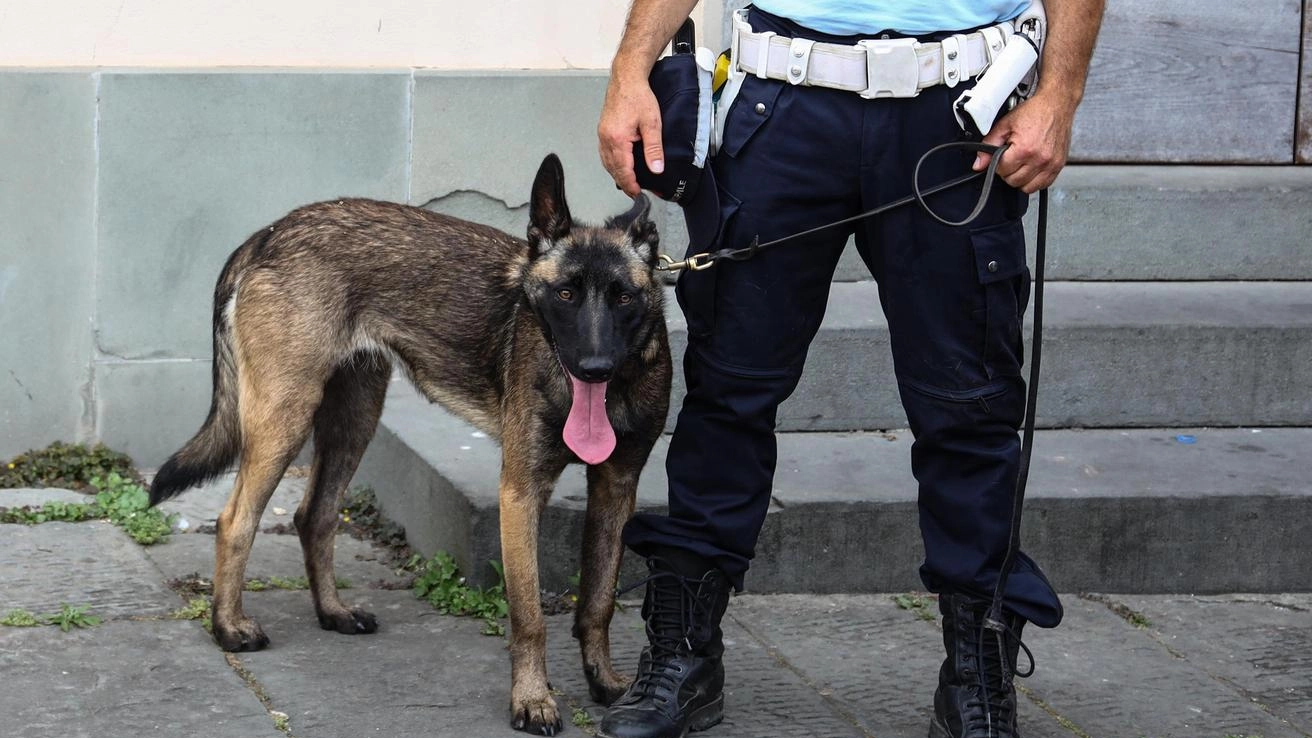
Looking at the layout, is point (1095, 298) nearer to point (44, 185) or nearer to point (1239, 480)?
point (1239, 480)

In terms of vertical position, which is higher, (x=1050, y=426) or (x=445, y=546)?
(x=1050, y=426)

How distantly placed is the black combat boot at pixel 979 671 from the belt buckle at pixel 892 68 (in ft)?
3.59

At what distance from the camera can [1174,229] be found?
5.58 m

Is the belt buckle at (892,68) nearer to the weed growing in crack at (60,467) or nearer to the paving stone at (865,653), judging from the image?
the paving stone at (865,653)

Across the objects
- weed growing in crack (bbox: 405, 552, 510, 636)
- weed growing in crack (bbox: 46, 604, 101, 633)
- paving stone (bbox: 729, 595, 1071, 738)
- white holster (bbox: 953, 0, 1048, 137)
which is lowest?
weed growing in crack (bbox: 46, 604, 101, 633)

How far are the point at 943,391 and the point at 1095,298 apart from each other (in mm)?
2378

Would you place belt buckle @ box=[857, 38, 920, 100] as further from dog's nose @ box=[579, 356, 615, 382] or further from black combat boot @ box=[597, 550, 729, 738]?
black combat boot @ box=[597, 550, 729, 738]

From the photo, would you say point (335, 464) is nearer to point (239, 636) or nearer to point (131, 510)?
point (239, 636)

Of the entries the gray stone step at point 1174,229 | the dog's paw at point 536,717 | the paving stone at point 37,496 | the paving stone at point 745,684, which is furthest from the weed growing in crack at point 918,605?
the paving stone at point 37,496

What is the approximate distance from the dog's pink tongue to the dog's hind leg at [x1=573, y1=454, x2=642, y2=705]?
239mm

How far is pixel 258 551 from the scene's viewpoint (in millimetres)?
4672

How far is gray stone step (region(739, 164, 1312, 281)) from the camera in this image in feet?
18.1

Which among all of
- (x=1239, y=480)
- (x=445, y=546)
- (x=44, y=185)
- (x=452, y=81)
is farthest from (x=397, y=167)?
(x=1239, y=480)

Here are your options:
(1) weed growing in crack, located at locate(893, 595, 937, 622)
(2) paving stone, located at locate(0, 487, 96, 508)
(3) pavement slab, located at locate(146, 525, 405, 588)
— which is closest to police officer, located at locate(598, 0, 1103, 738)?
(1) weed growing in crack, located at locate(893, 595, 937, 622)
